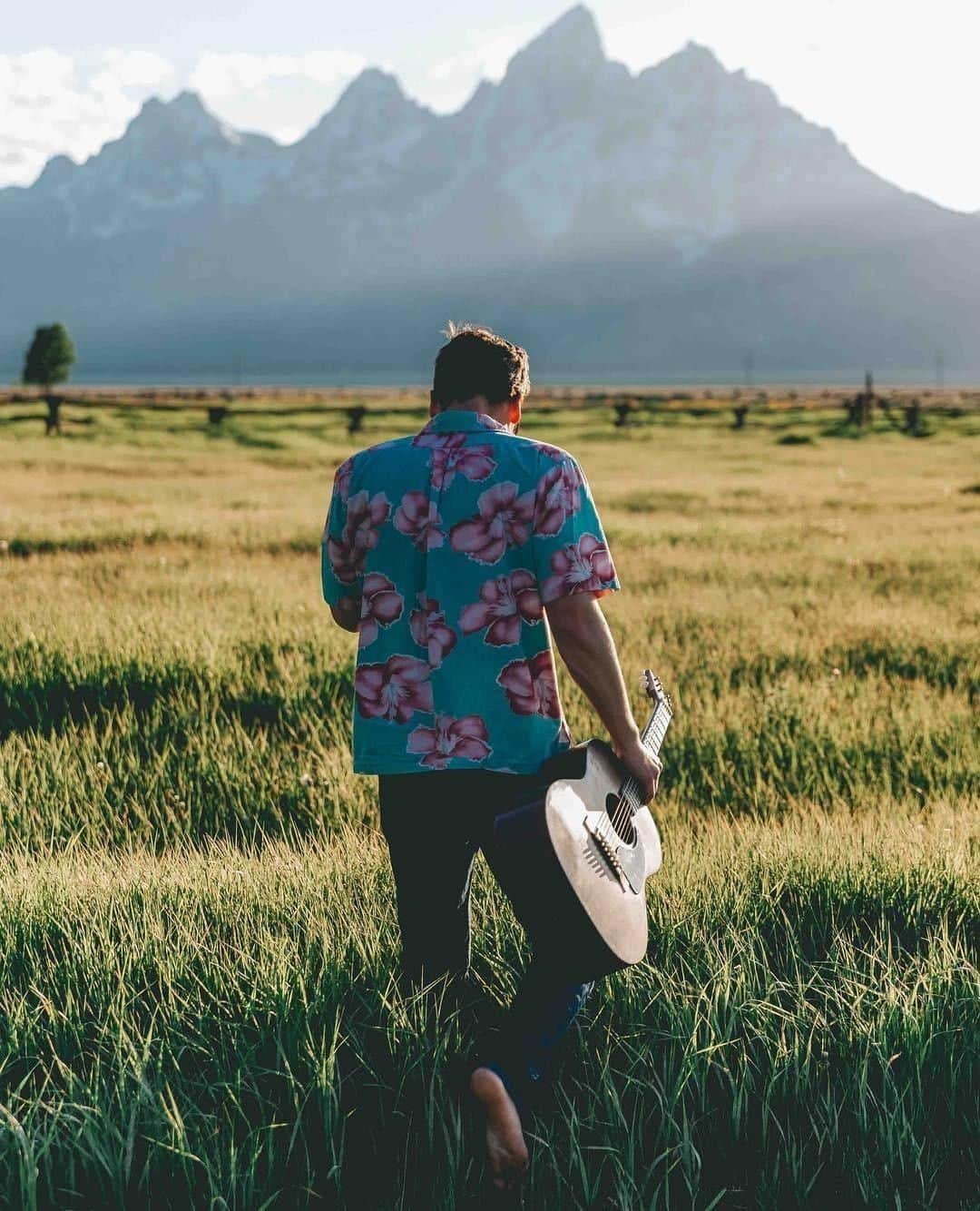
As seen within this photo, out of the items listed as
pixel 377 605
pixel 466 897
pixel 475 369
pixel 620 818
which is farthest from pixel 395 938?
pixel 475 369

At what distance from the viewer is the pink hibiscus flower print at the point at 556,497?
2.72 m

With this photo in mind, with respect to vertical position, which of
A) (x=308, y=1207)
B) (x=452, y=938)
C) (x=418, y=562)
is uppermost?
(x=418, y=562)

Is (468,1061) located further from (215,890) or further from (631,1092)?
(215,890)

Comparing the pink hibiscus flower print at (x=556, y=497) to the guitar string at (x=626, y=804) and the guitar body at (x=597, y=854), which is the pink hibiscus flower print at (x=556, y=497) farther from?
the guitar string at (x=626, y=804)

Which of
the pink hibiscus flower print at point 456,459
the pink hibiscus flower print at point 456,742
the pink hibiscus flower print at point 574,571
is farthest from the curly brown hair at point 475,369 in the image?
the pink hibiscus flower print at point 456,742

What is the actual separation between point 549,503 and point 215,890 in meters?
1.88

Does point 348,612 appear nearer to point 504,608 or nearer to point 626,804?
point 504,608

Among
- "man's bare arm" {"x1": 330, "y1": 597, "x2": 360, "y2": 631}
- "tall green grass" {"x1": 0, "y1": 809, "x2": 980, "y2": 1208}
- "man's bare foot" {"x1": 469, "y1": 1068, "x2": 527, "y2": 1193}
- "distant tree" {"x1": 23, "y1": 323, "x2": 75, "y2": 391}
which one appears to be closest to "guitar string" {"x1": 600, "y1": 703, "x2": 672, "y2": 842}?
"tall green grass" {"x1": 0, "y1": 809, "x2": 980, "y2": 1208}

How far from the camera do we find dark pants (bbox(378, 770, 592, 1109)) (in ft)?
8.68

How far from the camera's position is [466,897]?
10.0ft

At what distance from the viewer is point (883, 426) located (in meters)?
50.1

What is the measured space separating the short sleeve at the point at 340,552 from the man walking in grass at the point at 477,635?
0.01 metres

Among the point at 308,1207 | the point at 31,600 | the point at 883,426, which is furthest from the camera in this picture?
the point at 883,426

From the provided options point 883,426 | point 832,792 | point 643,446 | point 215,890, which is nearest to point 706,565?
point 832,792
